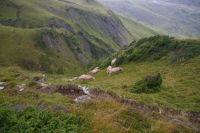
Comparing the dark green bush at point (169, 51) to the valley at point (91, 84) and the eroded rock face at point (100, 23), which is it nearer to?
the valley at point (91, 84)

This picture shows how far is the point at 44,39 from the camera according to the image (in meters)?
59.8

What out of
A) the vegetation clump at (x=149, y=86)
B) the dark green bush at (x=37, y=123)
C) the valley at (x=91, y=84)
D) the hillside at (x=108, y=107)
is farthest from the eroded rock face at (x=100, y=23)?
the dark green bush at (x=37, y=123)

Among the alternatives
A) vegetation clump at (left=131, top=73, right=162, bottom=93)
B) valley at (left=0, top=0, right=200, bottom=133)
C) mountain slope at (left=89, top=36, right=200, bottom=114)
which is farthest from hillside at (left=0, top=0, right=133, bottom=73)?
vegetation clump at (left=131, top=73, right=162, bottom=93)

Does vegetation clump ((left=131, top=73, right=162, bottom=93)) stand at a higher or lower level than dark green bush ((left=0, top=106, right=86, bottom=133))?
lower

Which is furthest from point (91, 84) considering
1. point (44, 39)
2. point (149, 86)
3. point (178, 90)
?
point (44, 39)

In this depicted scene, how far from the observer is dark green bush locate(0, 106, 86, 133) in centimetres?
510

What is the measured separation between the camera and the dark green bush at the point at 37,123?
5096mm

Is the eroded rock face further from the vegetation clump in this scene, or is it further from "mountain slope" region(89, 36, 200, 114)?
the vegetation clump

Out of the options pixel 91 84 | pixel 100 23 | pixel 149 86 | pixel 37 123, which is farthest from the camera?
pixel 100 23

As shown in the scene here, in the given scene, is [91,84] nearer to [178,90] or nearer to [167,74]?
[178,90]

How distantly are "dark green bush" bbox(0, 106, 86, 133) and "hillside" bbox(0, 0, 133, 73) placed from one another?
40593 millimetres

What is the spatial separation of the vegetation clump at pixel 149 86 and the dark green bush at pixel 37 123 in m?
12.0

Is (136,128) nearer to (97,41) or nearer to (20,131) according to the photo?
(20,131)

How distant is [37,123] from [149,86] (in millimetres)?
15035
